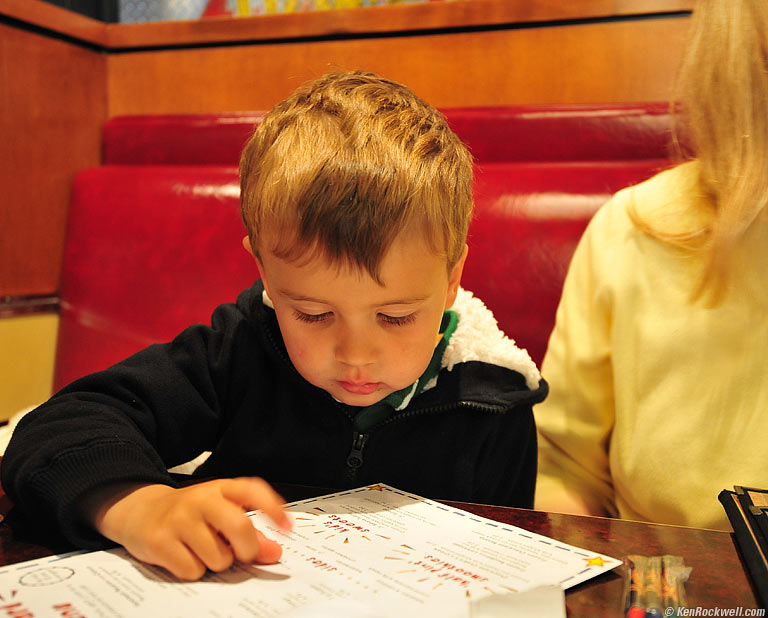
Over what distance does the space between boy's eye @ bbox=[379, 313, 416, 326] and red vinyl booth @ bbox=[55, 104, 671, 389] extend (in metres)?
0.57

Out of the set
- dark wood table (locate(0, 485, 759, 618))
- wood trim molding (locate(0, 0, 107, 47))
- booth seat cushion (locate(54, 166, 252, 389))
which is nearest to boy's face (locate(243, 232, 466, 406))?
dark wood table (locate(0, 485, 759, 618))

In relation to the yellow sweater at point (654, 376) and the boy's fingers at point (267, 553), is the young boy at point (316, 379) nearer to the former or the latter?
the boy's fingers at point (267, 553)

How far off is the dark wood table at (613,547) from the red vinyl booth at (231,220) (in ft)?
2.15

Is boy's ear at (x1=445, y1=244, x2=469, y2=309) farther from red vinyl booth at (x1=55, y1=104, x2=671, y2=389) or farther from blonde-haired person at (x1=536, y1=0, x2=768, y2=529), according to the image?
red vinyl booth at (x1=55, y1=104, x2=671, y2=389)

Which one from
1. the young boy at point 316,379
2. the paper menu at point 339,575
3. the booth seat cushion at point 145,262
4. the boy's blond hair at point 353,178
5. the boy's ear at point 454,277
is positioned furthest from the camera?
the booth seat cushion at point 145,262

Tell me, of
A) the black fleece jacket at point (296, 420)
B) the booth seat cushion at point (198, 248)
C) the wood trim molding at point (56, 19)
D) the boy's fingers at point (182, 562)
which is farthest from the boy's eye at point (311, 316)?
the wood trim molding at point (56, 19)

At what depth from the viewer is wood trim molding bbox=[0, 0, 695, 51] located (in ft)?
4.67

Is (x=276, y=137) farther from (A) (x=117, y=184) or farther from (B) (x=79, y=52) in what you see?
(B) (x=79, y=52)

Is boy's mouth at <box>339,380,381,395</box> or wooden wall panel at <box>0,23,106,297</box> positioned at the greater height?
wooden wall panel at <box>0,23,106,297</box>

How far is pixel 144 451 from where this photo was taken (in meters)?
0.64

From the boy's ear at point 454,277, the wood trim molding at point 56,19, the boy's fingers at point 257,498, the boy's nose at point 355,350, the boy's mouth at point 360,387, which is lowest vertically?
the boy's fingers at point 257,498

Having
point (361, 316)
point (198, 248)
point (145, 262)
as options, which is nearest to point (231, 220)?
point (198, 248)

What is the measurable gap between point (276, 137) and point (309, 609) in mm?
460

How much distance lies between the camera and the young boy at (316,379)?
0.56m
